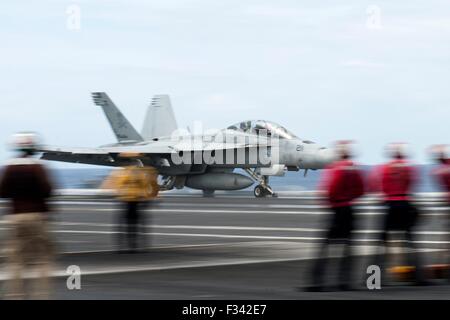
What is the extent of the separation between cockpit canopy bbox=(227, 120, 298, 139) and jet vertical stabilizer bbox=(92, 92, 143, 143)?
9.60 meters

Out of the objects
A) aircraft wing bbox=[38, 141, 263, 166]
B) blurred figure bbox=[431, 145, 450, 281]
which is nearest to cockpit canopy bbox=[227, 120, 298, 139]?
aircraft wing bbox=[38, 141, 263, 166]

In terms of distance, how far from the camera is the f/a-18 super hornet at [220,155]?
44344 millimetres

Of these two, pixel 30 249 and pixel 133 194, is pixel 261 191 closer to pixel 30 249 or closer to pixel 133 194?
pixel 133 194

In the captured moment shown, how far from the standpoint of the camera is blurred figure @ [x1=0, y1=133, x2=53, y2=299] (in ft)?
36.9

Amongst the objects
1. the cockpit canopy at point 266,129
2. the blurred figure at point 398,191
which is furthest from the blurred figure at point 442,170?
the cockpit canopy at point 266,129

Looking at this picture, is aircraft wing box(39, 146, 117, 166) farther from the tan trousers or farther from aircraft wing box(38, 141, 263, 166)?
the tan trousers

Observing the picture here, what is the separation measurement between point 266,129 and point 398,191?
3110cm

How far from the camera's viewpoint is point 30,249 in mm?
11312

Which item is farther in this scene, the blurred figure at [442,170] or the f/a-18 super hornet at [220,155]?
the f/a-18 super hornet at [220,155]

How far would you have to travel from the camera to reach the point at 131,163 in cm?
1922

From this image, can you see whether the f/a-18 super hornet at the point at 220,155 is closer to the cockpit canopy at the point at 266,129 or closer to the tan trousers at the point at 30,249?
the cockpit canopy at the point at 266,129

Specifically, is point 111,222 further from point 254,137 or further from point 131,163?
point 254,137

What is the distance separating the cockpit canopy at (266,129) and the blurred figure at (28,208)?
110ft
